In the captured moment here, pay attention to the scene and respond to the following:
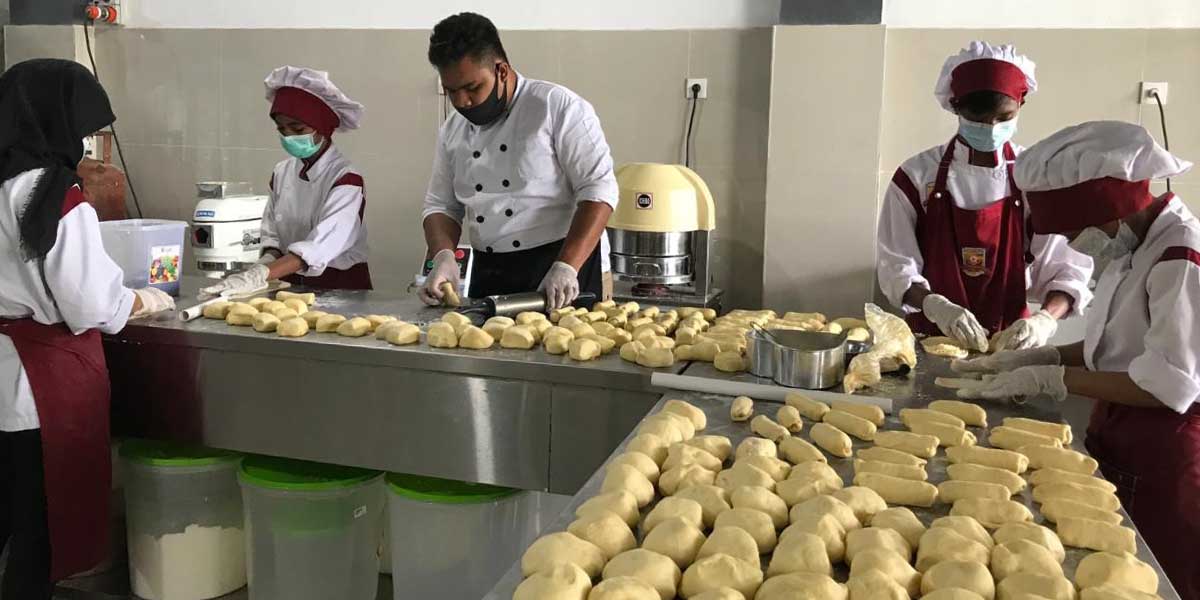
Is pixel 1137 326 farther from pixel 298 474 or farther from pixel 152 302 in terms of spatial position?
pixel 152 302

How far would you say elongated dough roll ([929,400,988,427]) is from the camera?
5.82ft

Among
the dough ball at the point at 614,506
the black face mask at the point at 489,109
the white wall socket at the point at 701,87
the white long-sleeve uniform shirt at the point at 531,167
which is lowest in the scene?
the dough ball at the point at 614,506

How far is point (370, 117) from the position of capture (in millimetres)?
4520

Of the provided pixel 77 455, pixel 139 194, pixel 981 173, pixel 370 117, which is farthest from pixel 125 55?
pixel 981 173

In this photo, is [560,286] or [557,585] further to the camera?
[560,286]

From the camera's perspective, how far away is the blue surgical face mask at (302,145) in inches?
125

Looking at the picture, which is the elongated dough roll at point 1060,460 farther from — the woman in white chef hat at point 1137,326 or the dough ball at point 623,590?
the dough ball at point 623,590

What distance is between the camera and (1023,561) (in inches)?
45.9

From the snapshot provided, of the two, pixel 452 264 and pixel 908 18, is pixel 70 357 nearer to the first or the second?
pixel 452 264

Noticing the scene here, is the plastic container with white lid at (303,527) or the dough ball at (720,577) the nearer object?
the dough ball at (720,577)

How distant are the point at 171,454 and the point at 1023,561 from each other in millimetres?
2303

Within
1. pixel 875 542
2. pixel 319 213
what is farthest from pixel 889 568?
pixel 319 213

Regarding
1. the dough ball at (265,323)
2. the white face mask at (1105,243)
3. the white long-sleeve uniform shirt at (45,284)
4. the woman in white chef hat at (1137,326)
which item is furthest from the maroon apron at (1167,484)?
the white long-sleeve uniform shirt at (45,284)

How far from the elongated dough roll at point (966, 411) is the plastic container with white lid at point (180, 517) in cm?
194
